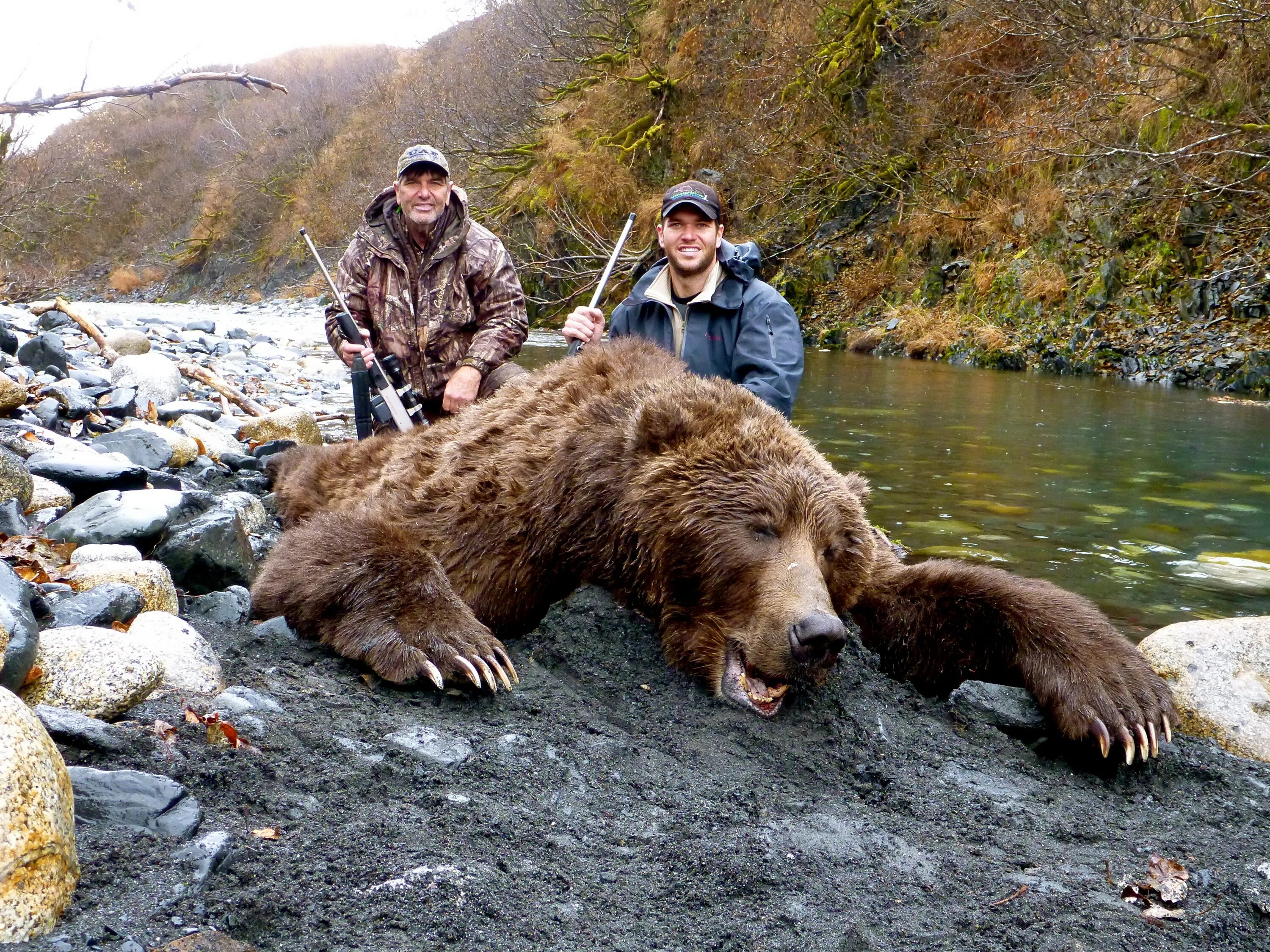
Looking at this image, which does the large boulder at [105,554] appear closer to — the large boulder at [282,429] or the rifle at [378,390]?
the rifle at [378,390]

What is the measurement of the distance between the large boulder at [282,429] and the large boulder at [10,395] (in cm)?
193

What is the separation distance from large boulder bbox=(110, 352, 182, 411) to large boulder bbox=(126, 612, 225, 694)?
5.47m

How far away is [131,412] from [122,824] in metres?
5.74

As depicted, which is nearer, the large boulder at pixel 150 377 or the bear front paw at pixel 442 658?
the bear front paw at pixel 442 658

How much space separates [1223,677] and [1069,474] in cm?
446

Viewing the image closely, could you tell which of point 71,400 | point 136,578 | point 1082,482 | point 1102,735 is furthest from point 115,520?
point 1082,482

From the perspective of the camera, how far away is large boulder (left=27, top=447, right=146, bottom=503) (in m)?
4.31

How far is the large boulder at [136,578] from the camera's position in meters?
3.09

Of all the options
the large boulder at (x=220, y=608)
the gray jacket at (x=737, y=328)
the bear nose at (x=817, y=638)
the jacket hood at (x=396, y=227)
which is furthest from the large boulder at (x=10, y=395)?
the bear nose at (x=817, y=638)

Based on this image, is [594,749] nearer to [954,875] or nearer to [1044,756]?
[954,875]

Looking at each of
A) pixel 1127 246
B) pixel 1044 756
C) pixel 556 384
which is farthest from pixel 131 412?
pixel 1127 246

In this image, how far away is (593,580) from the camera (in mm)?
3195

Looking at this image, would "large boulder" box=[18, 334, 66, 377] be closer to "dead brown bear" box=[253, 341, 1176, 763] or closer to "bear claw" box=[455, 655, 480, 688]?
"dead brown bear" box=[253, 341, 1176, 763]

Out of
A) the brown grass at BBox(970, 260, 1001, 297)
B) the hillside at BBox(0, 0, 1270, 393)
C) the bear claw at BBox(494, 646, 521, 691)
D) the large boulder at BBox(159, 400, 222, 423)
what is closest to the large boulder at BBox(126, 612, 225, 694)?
the bear claw at BBox(494, 646, 521, 691)
